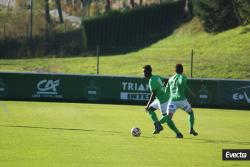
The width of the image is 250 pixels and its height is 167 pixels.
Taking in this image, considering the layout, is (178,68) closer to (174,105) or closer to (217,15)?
(174,105)

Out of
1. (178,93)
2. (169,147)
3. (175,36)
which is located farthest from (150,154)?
(175,36)

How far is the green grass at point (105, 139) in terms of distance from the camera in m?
14.1

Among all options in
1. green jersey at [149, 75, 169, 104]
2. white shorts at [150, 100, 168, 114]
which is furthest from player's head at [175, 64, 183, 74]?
white shorts at [150, 100, 168, 114]

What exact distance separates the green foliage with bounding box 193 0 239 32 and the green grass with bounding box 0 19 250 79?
863 millimetres

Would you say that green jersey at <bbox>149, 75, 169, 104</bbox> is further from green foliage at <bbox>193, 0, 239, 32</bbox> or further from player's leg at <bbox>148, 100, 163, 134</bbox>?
green foliage at <bbox>193, 0, 239, 32</bbox>

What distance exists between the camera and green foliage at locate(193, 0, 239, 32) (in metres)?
51.6

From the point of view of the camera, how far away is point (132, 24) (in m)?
58.4

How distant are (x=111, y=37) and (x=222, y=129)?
35257 mm

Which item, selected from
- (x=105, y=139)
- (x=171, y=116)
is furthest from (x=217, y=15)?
(x=105, y=139)

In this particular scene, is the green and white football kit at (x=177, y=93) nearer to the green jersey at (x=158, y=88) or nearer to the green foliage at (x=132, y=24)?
the green jersey at (x=158, y=88)

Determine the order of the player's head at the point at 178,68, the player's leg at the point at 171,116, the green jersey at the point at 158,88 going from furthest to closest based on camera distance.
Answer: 1. the green jersey at the point at 158,88
2. the player's leg at the point at 171,116
3. the player's head at the point at 178,68

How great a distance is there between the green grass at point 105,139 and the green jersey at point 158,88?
0.98m

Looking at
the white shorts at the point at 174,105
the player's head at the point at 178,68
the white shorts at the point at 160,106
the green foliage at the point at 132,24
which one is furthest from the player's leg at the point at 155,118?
the green foliage at the point at 132,24

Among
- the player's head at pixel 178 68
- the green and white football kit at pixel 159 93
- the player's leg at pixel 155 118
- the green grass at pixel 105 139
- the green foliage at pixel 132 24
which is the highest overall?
the green foliage at pixel 132 24
